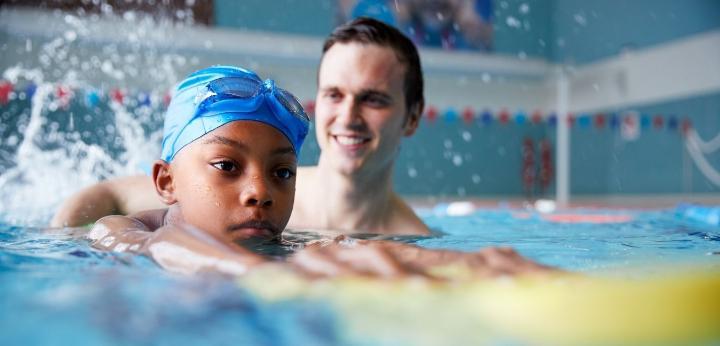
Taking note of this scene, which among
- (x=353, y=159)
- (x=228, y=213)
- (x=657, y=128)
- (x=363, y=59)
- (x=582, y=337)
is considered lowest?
(x=582, y=337)

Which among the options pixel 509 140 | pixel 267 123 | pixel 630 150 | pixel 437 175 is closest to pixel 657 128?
pixel 630 150

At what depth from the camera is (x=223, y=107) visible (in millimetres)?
1875

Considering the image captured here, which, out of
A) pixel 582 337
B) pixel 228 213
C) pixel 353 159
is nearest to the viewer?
pixel 582 337

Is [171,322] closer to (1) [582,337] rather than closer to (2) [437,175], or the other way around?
(1) [582,337]

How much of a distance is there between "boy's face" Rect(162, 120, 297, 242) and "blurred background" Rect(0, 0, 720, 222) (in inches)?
213

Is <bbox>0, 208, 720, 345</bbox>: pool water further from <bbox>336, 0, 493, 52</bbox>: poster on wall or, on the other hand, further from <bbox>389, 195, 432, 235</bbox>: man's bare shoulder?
<bbox>336, 0, 493, 52</bbox>: poster on wall

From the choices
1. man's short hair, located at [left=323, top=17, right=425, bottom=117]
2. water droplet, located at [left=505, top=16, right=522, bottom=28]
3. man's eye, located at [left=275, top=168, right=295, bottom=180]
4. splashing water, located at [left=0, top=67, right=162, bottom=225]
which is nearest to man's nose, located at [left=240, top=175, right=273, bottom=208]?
man's eye, located at [left=275, top=168, right=295, bottom=180]

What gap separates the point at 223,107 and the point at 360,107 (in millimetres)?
832

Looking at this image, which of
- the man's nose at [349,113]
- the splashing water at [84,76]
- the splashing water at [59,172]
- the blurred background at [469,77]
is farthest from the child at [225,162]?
the splashing water at [84,76]

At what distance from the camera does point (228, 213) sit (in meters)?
1.71

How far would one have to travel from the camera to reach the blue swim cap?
6.14 feet

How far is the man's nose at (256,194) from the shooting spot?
1.66 m

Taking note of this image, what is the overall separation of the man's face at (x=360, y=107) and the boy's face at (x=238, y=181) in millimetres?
747

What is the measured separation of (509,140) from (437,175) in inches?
73.2
